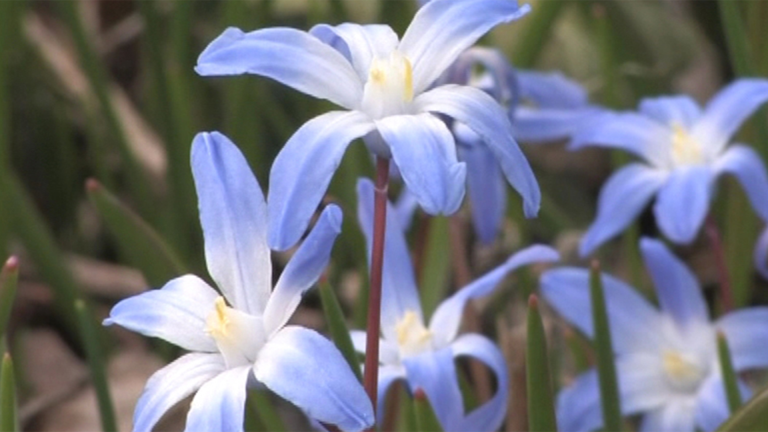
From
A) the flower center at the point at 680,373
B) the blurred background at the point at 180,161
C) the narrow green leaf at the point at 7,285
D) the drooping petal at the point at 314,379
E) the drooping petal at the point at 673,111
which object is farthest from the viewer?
the blurred background at the point at 180,161

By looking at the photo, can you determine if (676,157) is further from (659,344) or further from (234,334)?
(234,334)

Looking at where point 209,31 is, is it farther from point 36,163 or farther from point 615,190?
point 615,190

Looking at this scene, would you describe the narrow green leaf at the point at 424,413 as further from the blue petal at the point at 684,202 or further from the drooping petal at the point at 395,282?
the blue petal at the point at 684,202

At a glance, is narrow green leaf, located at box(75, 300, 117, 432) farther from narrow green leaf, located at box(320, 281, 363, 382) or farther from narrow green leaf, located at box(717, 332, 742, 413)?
narrow green leaf, located at box(717, 332, 742, 413)

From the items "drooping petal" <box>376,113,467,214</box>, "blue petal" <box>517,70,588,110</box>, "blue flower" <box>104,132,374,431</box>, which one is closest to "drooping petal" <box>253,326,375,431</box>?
"blue flower" <box>104,132,374,431</box>

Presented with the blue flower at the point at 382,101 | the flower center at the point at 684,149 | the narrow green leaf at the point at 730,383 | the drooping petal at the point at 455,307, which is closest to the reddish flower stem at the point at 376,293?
the blue flower at the point at 382,101

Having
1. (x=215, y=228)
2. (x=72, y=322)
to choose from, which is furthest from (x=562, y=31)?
(x=215, y=228)
